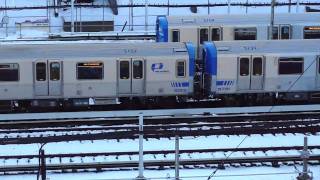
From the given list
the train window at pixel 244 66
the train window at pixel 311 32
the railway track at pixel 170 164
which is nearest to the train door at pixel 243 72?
the train window at pixel 244 66

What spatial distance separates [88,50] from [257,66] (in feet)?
18.8

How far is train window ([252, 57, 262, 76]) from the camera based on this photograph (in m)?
21.0

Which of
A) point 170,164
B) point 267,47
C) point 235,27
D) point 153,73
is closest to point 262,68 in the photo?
point 267,47

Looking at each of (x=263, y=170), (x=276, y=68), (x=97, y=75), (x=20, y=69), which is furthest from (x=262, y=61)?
(x=263, y=170)

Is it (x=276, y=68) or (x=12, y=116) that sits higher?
(x=276, y=68)

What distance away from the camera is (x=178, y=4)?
46.3 m

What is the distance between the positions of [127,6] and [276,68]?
81.2 ft

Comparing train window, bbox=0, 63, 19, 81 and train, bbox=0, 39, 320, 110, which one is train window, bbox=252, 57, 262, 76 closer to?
train, bbox=0, 39, 320, 110

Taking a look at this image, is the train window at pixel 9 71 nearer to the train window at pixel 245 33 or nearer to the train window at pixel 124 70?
the train window at pixel 124 70

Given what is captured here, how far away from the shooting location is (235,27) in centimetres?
2712

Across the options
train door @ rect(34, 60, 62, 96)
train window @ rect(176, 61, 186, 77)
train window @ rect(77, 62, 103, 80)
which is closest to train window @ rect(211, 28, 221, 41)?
train window @ rect(176, 61, 186, 77)

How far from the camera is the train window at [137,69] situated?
2061cm

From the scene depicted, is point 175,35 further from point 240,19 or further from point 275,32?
point 275,32

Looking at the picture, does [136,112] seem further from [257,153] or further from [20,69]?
[257,153]
